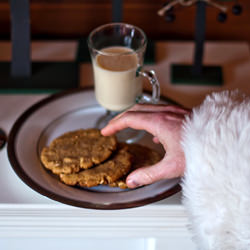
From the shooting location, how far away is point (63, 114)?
2.95ft

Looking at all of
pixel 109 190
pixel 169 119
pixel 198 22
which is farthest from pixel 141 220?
pixel 198 22

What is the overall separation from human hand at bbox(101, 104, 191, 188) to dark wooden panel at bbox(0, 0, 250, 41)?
45 centimetres

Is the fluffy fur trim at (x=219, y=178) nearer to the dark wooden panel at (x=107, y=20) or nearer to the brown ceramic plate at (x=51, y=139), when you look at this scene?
the brown ceramic plate at (x=51, y=139)

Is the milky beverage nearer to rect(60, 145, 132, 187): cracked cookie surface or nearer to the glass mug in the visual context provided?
the glass mug

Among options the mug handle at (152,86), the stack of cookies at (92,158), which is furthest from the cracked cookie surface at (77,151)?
the mug handle at (152,86)

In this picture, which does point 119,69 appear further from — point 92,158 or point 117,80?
point 92,158

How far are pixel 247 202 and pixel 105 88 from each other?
0.37m

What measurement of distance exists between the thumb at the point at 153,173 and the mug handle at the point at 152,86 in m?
0.20

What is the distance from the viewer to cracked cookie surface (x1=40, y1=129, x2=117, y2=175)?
742 mm

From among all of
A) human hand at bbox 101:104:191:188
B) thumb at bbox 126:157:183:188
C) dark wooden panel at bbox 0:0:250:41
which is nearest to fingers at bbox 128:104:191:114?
human hand at bbox 101:104:191:188

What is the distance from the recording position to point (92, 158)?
29.5 inches

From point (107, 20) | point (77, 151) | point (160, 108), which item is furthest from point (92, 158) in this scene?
point (107, 20)

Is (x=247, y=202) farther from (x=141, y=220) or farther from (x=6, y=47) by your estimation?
(x=6, y=47)

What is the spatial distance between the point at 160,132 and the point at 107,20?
54cm
